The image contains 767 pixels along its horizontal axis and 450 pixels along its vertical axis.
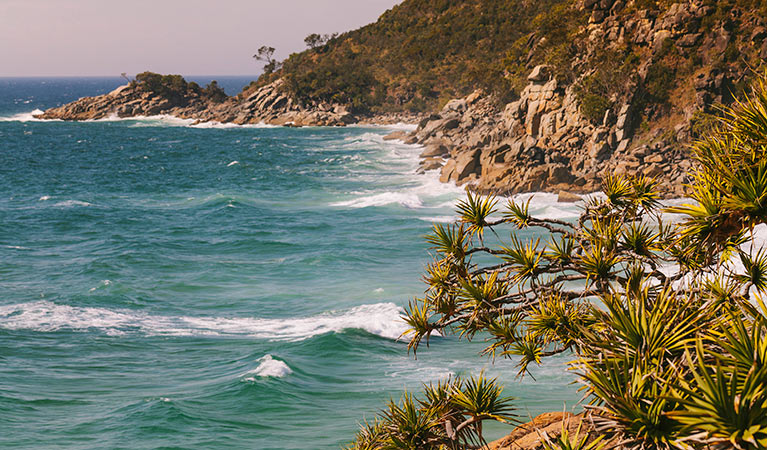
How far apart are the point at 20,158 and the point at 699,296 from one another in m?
→ 87.1

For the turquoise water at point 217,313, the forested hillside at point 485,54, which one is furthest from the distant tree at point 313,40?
the turquoise water at point 217,313

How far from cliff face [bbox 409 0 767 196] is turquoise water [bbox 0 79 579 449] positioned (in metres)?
5.15

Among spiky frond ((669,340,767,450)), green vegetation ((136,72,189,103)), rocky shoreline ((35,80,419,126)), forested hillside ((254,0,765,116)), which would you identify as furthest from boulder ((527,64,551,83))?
green vegetation ((136,72,189,103))

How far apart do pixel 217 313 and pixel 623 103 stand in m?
39.3

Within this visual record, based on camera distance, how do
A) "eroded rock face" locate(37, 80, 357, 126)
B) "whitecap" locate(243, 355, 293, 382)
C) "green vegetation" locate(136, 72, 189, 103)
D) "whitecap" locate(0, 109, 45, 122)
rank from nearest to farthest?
"whitecap" locate(243, 355, 293, 382) → "eroded rock face" locate(37, 80, 357, 126) → "whitecap" locate(0, 109, 45, 122) → "green vegetation" locate(136, 72, 189, 103)

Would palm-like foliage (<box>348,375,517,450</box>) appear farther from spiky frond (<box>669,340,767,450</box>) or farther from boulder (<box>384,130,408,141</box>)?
boulder (<box>384,130,408,141</box>)

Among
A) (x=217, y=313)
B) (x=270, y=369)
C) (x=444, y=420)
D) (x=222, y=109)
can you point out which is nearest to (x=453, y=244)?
(x=444, y=420)

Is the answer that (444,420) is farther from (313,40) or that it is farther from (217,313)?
(313,40)

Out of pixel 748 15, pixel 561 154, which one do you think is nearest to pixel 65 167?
pixel 561 154

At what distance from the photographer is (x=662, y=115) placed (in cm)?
5262

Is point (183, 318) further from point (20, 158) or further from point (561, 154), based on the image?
point (20, 158)

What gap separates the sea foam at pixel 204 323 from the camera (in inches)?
988

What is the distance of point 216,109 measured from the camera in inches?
5512

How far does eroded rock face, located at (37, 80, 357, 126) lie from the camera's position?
123812 mm
